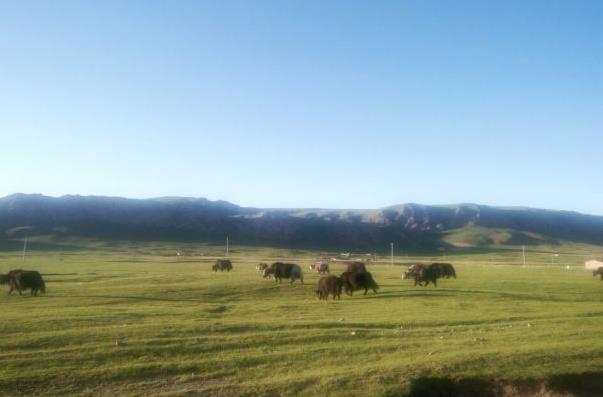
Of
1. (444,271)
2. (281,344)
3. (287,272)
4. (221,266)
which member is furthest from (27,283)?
(444,271)

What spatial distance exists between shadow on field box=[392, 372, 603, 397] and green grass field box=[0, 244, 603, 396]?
0.58 feet

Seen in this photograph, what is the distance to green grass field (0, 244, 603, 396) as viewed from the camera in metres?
14.1

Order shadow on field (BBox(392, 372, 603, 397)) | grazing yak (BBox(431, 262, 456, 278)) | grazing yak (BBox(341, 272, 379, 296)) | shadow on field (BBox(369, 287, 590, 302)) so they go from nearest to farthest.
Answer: shadow on field (BBox(392, 372, 603, 397))
shadow on field (BBox(369, 287, 590, 302))
grazing yak (BBox(341, 272, 379, 296))
grazing yak (BBox(431, 262, 456, 278))

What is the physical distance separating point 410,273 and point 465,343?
1092 inches

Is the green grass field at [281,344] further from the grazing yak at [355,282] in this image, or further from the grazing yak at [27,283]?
the grazing yak at [355,282]

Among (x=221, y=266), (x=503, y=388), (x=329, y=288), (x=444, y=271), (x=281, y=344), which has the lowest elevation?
(x=221, y=266)

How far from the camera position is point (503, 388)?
14719mm

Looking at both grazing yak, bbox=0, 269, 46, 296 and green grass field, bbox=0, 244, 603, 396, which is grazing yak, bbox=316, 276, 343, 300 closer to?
green grass field, bbox=0, 244, 603, 396

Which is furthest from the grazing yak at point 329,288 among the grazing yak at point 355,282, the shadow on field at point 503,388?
the shadow on field at point 503,388

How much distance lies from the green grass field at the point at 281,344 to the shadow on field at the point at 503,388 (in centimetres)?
18

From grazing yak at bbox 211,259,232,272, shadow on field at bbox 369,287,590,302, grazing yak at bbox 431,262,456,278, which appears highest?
grazing yak at bbox 431,262,456,278

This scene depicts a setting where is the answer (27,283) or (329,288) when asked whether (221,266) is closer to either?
(27,283)

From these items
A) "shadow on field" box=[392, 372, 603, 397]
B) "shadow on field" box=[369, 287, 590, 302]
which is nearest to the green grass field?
"shadow on field" box=[392, 372, 603, 397]

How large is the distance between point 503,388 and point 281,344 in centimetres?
753
